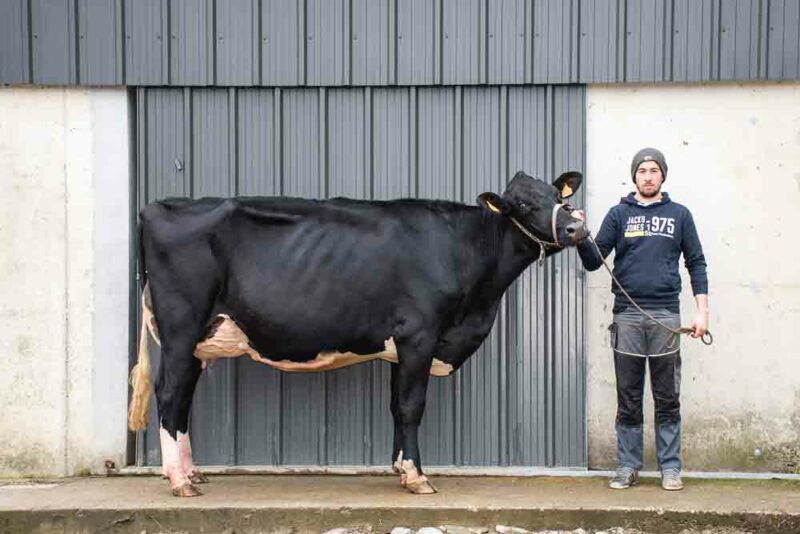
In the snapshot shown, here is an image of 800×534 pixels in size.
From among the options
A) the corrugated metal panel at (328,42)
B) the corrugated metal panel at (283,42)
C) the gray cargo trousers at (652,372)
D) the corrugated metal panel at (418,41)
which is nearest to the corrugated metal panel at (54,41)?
the corrugated metal panel at (283,42)

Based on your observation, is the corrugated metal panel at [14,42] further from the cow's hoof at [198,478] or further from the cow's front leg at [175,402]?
the cow's hoof at [198,478]

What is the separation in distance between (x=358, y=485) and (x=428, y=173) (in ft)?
7.82

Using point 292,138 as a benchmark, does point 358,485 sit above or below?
below

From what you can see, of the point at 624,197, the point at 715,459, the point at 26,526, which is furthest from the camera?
the point at 715,459

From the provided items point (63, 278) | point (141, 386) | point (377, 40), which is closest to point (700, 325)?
point (377, 40)

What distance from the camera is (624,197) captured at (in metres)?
7.23

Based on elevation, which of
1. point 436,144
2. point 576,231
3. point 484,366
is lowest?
point 484,366

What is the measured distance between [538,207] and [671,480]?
6.79 ft

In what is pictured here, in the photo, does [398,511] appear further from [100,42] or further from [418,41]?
[100,42]

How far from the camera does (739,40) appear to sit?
7684 mm

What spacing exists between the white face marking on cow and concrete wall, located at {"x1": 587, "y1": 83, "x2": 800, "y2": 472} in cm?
173

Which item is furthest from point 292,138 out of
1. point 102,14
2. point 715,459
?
point 715,459

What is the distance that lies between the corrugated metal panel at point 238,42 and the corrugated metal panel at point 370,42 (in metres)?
0.74

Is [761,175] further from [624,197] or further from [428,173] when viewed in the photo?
[428,173]
